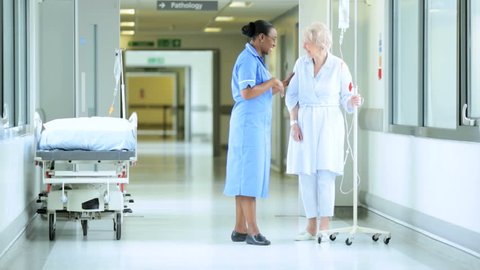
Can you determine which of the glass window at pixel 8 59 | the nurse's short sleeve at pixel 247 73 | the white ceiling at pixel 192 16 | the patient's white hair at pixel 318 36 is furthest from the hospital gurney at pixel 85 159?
the white ceiling at pixel 192 16

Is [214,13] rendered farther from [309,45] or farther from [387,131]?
[309,45]

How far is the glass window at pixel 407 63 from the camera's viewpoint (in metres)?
8.93

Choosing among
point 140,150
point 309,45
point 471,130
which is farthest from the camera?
point 140,150

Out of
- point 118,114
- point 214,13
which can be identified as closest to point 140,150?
point 214,13

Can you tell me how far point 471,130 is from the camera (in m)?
6.96

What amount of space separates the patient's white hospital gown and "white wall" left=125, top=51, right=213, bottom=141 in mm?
25023

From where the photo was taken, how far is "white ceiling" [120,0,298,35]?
15260 millimetres

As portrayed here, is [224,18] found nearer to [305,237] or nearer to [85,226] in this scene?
[85,226]

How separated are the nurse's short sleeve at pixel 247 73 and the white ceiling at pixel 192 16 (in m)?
6.27

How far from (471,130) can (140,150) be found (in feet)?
61.7

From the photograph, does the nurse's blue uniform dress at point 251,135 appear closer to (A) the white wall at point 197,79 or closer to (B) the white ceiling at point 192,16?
(B) the white ceiling at point 192,16

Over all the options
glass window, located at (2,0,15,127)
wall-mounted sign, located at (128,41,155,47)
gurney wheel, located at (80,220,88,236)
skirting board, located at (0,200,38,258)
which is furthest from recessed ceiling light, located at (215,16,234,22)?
gurney wheel, located at (80,220,88,236)

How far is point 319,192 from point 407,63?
2.12 meters

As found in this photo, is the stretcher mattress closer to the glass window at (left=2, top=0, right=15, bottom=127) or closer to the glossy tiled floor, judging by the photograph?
the glass window at (left=2, top=0, right=15, bottom=127)
